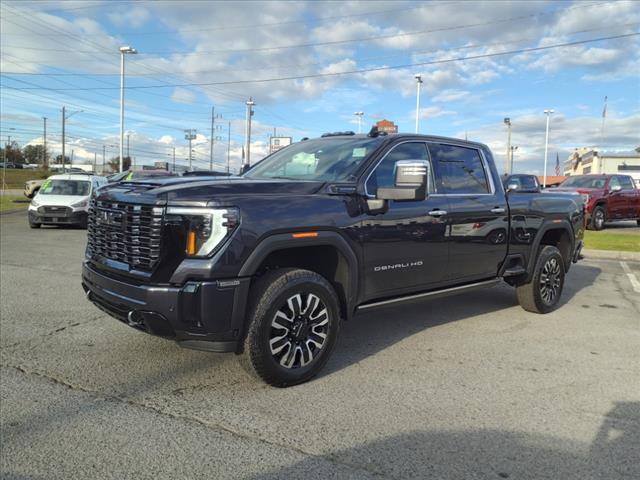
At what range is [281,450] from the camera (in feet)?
9.86

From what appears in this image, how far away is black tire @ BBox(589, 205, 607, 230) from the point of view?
17.2 meters

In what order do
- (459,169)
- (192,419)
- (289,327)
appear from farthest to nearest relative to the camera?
(459,169), (289,327), (192,419)

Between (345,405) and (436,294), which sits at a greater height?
(436,294)

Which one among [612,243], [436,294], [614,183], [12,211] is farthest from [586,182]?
[12,211]

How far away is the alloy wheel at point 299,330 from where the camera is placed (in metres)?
3.79

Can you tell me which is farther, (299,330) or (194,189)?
(299,330)

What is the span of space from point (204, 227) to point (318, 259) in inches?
43.8

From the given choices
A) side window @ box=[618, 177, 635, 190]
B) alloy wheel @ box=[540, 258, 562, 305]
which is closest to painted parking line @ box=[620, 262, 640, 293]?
alloy wheel @ box=[540, 258, 562, 305]

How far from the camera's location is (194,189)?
356 centimetres

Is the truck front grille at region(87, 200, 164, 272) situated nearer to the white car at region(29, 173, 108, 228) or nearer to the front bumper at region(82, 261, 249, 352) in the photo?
the front bumper at region(82, 261, 249, 352)

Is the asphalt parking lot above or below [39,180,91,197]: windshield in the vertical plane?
below

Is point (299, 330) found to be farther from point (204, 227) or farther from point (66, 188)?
point (66, 188)

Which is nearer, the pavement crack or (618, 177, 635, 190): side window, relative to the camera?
the pavement crack

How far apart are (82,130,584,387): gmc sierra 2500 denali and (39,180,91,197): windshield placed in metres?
13.4
